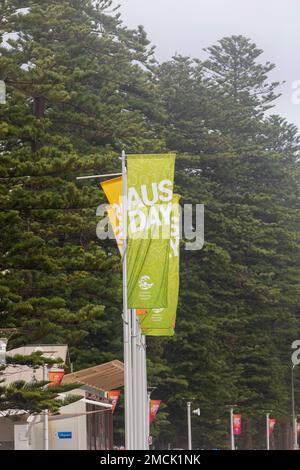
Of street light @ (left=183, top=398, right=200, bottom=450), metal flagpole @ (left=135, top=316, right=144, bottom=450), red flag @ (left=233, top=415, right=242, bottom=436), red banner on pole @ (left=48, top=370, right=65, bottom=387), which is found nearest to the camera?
metal flagpole @ (left=135, top=316, right=144, bottom=450)

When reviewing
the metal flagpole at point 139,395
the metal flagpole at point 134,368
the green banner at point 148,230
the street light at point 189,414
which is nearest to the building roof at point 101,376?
the metal flagpole at point 139,395

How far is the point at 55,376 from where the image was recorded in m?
37.1

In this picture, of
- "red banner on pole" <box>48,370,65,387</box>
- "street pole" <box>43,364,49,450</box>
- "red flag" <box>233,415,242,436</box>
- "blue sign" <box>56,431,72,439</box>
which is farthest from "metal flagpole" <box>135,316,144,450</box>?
"red flag" <box>233,415,242,436</box>

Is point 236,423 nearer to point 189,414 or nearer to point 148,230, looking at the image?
point 189,414

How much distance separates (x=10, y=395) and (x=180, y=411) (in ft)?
90.3

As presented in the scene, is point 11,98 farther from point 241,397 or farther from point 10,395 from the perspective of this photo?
point 241,397

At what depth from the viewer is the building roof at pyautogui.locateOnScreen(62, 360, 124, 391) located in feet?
130

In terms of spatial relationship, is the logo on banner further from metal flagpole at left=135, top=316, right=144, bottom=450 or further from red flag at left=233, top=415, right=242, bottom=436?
red flag at left=233, top=415, right=242, bottom=436

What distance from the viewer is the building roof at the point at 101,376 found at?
3972 cm

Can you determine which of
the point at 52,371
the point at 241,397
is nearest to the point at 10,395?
the point at 52,371

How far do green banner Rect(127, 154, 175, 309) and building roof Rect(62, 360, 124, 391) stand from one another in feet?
34.3

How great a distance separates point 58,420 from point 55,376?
8.13 feet
